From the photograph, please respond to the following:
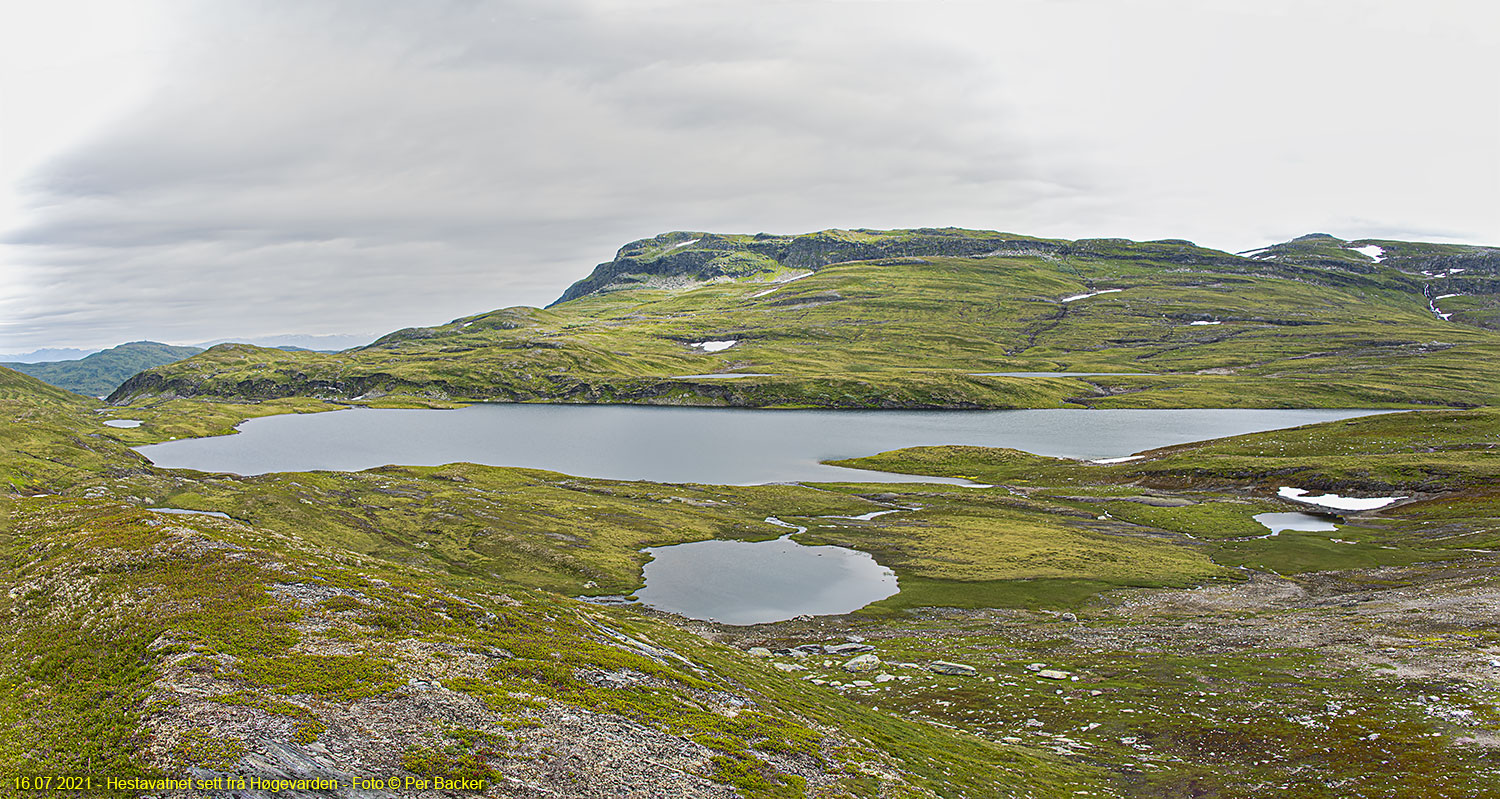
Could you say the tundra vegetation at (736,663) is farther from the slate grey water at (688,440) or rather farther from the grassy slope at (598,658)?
the slate grey water at (688,440)

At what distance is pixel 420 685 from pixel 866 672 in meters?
24.6

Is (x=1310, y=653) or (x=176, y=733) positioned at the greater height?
(x=176, y=733)

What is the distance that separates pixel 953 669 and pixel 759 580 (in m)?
26.7

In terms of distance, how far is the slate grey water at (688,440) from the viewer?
126 m

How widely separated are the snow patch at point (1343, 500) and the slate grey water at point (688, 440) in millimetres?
43075

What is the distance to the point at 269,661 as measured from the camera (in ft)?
71.7

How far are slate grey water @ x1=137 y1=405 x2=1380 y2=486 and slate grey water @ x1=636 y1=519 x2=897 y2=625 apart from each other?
41.3 m

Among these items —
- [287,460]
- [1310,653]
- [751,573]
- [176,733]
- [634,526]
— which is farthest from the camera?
[287,460]

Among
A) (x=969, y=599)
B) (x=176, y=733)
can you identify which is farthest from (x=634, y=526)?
(x=176, y=733)

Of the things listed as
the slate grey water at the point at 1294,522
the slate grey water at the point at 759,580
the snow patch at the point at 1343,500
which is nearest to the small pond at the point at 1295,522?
the slate grey water at the point at 1294,522

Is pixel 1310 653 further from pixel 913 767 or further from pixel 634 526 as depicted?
pixel 634 526

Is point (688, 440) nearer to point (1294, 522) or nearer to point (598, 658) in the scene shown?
point (1294, 522)

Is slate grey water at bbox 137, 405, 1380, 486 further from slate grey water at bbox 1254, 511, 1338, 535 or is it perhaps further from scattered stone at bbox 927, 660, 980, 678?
scattered stone at bbox 927, 660, 980, 678

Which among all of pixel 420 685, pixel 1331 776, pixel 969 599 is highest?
pixel 420 685
